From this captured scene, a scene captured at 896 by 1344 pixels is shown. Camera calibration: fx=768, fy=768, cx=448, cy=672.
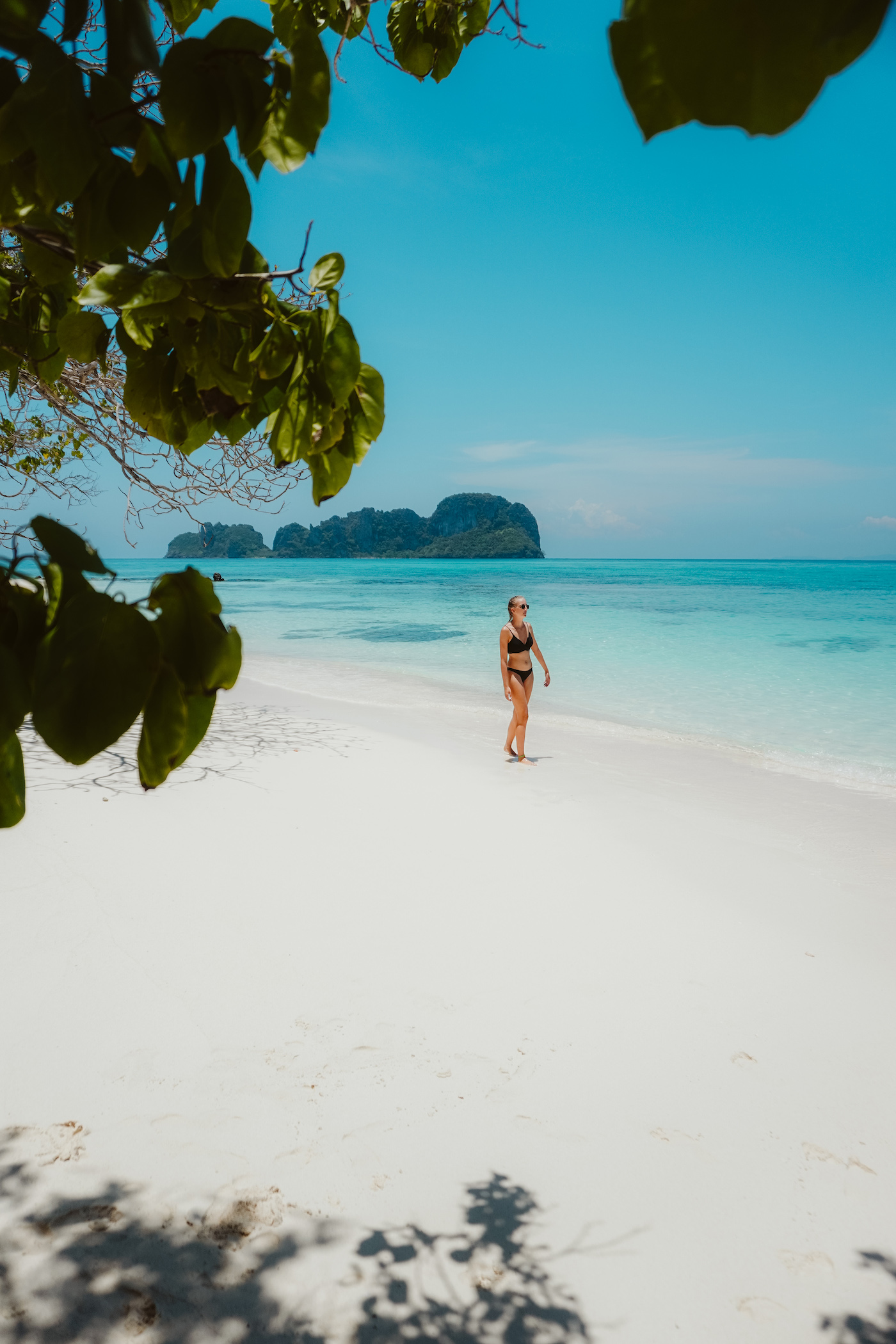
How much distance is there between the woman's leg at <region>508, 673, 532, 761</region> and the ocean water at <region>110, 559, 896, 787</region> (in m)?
4.08

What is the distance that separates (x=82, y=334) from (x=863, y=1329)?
3566 mm

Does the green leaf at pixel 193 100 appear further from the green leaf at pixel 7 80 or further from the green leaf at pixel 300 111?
the green leaf at pixel 7 80

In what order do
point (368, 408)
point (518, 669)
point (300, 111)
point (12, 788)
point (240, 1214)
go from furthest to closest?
point (518, 669) < point (240, 1214) < point (368, 408) < point (300, 111) < point (12, 788)

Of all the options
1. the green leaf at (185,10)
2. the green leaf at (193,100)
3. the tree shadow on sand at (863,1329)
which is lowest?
the tree shadow on sand at (863,1329)

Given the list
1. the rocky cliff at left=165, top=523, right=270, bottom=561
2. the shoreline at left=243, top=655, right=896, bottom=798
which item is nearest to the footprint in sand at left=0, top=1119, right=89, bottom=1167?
the shoreline at left=243, top=655, right=896, bottom=798

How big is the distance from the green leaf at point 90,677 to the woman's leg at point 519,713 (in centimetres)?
863

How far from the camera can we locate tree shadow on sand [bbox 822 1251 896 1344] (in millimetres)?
2436

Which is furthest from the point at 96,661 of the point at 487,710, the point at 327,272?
the point at 487,710

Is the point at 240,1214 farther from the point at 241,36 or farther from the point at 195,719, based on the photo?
the point at 241,36

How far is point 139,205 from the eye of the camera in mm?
1025

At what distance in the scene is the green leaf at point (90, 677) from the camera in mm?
756

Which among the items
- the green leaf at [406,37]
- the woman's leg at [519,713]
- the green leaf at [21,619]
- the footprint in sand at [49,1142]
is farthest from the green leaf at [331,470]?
the woman's leg at [519,713]

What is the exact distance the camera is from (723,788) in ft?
29.9

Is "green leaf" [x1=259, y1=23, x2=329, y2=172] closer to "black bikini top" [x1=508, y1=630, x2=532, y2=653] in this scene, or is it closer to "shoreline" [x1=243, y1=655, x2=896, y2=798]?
"black bikini top" [x1=508, y1=630, x2=532, y2=653]
